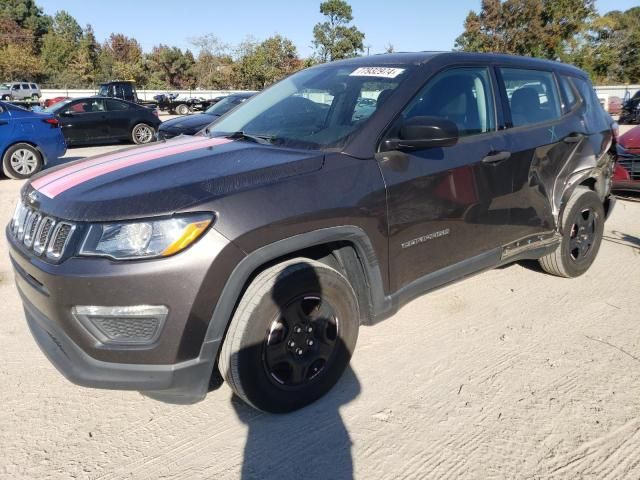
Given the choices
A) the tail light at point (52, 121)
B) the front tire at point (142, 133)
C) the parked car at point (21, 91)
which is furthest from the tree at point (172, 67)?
the tail light at point (52, 121)

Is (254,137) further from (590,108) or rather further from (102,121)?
(102,121)

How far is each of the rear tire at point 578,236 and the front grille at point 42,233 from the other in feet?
11.2

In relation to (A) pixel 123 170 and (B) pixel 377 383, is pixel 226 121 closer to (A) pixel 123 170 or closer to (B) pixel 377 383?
(A) pixel 123 170

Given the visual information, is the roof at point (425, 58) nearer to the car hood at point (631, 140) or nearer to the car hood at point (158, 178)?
the car hood at point (158, 178)

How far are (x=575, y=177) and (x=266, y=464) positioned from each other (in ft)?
10.3

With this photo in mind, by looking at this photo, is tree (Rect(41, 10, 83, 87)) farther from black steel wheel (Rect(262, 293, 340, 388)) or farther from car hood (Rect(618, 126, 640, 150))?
black steel wheel (Rect(262, 293, 340, 388))

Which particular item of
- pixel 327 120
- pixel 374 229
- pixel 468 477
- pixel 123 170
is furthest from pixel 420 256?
pixel 123 170

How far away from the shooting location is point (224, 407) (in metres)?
2.60

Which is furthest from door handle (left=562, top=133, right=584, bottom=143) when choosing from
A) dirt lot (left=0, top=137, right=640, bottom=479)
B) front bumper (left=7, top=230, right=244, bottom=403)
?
front bumper (left=7, top=230, right=244, bottom=403)

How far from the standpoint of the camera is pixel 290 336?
2.42 m

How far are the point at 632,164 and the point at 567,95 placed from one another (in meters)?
3.87

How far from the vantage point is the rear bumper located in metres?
2.07

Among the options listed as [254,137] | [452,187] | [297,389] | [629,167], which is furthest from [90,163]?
[629,167]

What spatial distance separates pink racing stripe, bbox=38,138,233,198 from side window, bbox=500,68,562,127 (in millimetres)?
1982
